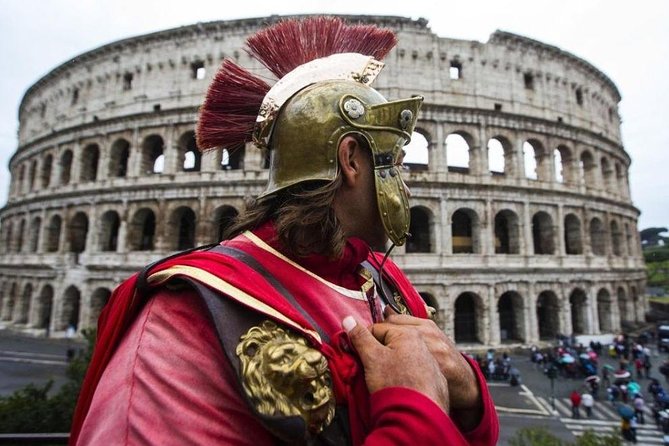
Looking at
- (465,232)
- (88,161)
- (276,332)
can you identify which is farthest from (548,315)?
(88,161)

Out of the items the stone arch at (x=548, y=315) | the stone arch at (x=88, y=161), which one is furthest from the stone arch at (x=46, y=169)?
the stone arch at (x=548, y=315)

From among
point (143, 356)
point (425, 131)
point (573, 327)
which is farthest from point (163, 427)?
point (573, 327)

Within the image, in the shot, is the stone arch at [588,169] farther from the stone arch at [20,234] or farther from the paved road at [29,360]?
the stone arch at [20,234]

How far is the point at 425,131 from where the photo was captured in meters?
19.8

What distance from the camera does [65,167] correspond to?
917 inches

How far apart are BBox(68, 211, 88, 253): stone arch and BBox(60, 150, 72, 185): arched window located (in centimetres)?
365

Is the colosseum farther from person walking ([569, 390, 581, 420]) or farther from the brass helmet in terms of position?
the brass helmet

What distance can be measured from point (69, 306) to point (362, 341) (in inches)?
1000

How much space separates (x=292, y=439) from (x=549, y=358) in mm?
19377

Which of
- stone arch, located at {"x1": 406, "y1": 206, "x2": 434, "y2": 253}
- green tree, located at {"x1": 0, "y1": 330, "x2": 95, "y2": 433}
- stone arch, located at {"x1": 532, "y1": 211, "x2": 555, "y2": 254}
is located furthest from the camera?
stone arch, located at {"x1": 406, "y1": 206, "x2": 434, "y2": 253}

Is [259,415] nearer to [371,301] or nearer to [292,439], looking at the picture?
[292,439]

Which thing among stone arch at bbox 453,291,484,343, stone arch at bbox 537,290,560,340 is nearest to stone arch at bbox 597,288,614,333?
stone arch at bbox 537,290,560,340

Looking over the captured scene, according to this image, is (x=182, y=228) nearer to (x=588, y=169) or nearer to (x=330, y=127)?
(x=330, y=127)

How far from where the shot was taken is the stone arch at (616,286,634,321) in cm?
2294
